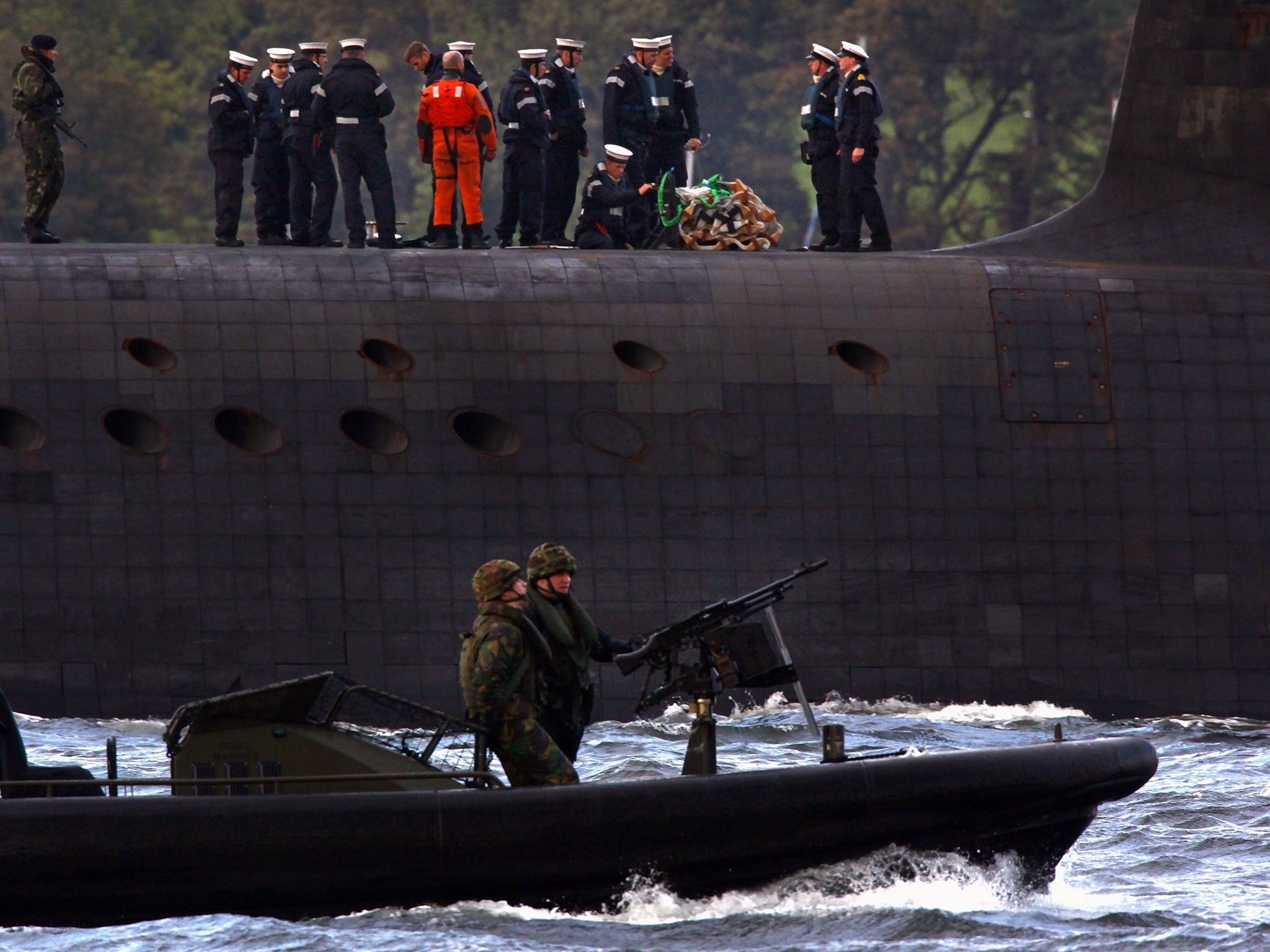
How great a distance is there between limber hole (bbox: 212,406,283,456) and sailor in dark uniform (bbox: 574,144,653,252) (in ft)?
14.6

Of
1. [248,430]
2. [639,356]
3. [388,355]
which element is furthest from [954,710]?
[248,430]

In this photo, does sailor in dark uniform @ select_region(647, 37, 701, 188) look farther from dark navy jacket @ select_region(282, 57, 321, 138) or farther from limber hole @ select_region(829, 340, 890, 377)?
limber hole @ select_region(829, 340, 890, 377)

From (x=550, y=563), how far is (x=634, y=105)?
35.8 ft

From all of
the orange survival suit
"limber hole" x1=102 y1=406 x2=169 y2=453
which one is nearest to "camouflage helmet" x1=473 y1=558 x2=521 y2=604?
"limber hole" x1=102 y1=406 x2=169 y2=453

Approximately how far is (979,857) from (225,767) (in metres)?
4.38

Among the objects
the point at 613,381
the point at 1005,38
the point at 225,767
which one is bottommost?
the point at 225,767

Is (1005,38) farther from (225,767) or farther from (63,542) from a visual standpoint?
(225,767)

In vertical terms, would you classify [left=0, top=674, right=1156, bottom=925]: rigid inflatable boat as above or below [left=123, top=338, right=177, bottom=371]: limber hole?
below

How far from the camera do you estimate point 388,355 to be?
1934 cm

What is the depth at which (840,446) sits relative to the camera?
773 inches

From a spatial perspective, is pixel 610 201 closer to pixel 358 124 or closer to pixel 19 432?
pixel 358 124

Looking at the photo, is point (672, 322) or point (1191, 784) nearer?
point (1191, 784)

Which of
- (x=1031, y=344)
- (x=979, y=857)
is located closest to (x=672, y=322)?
(x=1031, y=344)

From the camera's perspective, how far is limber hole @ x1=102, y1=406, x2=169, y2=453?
61.3 feet
